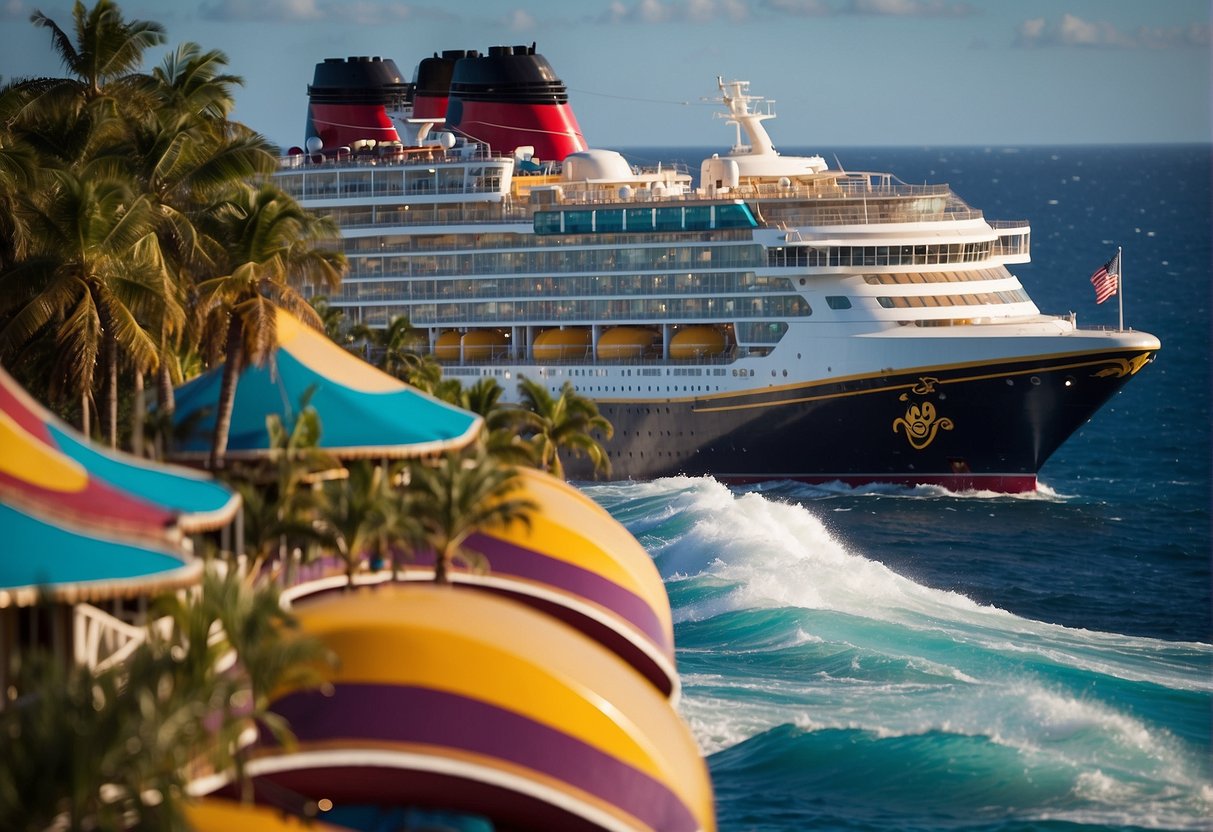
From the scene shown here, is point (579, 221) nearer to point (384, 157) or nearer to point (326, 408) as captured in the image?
point (384, 157)

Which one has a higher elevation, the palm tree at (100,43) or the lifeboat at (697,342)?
the palm tree at (100,43)

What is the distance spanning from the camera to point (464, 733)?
18.0 meters

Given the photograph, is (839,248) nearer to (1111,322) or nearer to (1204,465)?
(1204,465)

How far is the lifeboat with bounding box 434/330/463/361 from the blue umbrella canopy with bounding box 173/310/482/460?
104 feet

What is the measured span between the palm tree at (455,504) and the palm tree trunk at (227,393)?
2.47 meters

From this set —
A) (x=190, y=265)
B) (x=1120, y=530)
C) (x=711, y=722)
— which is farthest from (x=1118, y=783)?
(x=1120, y=530)

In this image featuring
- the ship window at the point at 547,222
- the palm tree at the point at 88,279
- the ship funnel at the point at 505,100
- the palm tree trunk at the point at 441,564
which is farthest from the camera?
the ship funnel at the point at 505,100

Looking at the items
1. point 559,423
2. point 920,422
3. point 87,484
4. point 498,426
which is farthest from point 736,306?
point 87,484

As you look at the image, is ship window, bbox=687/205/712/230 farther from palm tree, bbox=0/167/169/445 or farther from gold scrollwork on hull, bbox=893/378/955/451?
palm tree, bbox=0/167/169/445

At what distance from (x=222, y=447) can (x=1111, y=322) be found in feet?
230

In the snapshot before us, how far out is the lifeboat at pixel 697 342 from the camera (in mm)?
55969

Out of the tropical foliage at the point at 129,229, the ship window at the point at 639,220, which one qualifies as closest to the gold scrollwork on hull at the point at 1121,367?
the ship window at the point at 639,220

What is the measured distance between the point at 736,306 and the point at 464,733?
3827 centimetres

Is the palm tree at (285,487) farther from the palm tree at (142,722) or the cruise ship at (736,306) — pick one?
the cruise ship at (736,306)
